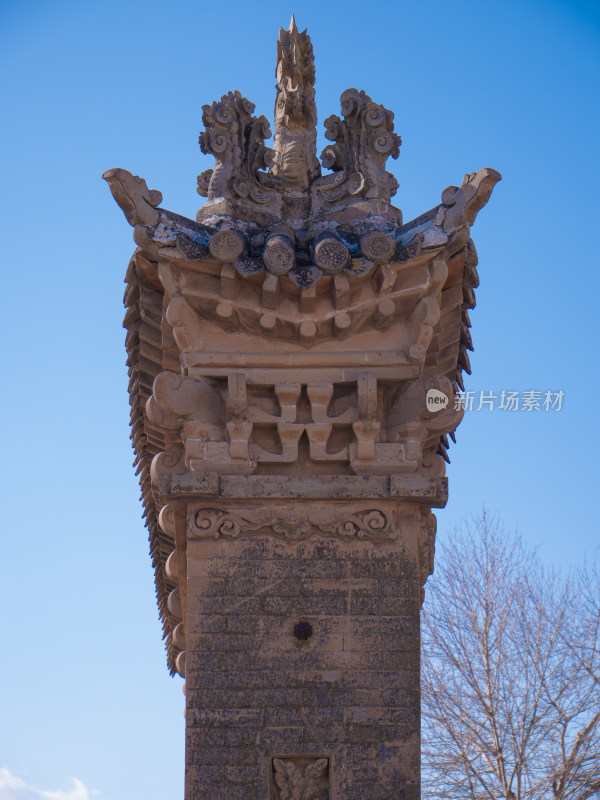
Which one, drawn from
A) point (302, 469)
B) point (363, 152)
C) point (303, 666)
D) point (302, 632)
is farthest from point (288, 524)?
point (363, 152)

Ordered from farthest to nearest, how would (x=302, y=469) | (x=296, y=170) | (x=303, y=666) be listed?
(x=296, y=170), (x=302, y=469), (x=303, y=666)

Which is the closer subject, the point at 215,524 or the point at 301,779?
the point at 301,779

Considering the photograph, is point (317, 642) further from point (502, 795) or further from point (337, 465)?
point (502, 795)

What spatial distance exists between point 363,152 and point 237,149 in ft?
3.30

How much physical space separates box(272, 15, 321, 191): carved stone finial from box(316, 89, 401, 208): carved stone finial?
379 millimetres

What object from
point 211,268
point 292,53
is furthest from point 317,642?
point 292,53

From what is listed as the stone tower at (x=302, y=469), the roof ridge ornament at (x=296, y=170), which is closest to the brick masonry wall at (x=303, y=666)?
the stone tower at (x=302, y=469)

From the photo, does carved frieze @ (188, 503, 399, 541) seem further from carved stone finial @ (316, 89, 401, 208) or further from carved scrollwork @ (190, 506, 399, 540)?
carved stone finial @ (316, 89, 401, 208)

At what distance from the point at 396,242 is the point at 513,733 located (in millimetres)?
12428

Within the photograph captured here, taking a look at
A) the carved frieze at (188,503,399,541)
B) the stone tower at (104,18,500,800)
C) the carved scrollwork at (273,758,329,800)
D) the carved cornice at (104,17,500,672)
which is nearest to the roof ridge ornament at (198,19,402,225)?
the stone tower at (104,18,500,800)

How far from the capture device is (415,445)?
344 inches

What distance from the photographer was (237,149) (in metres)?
9.88

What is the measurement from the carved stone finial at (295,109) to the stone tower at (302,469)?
113cm

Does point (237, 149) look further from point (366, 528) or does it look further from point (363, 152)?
point (366, 528)
